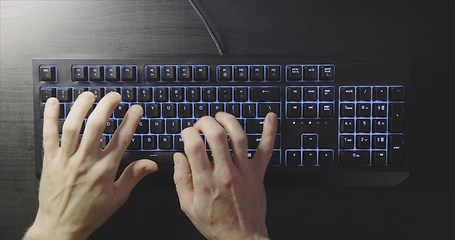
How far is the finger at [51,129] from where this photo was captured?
0.96 m

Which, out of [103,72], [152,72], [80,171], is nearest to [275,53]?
[152,72]

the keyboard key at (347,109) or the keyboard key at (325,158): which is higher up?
the keyboard key at (347,109)

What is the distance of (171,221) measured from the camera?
1.11 m

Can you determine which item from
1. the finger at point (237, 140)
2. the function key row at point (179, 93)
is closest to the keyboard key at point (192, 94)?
the function key row at point (179, 93)

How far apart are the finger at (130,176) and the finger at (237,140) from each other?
0.18 meters

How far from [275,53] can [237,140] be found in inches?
11.0

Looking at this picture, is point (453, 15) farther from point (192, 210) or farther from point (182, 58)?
point (192, 210)

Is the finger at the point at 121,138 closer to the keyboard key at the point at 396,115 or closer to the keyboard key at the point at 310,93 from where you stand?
the keyboard key at the point at 310,93

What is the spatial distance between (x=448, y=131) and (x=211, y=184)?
0.62 meters

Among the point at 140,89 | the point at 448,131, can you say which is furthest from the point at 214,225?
the point at 448,131

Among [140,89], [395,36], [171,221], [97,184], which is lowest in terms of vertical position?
[171,221]

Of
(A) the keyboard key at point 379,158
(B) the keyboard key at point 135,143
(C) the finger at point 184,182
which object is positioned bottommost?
(C) the finger at point 184,182

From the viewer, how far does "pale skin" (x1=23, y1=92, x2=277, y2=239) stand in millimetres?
918

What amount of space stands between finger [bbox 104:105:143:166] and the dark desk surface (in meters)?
0.18
